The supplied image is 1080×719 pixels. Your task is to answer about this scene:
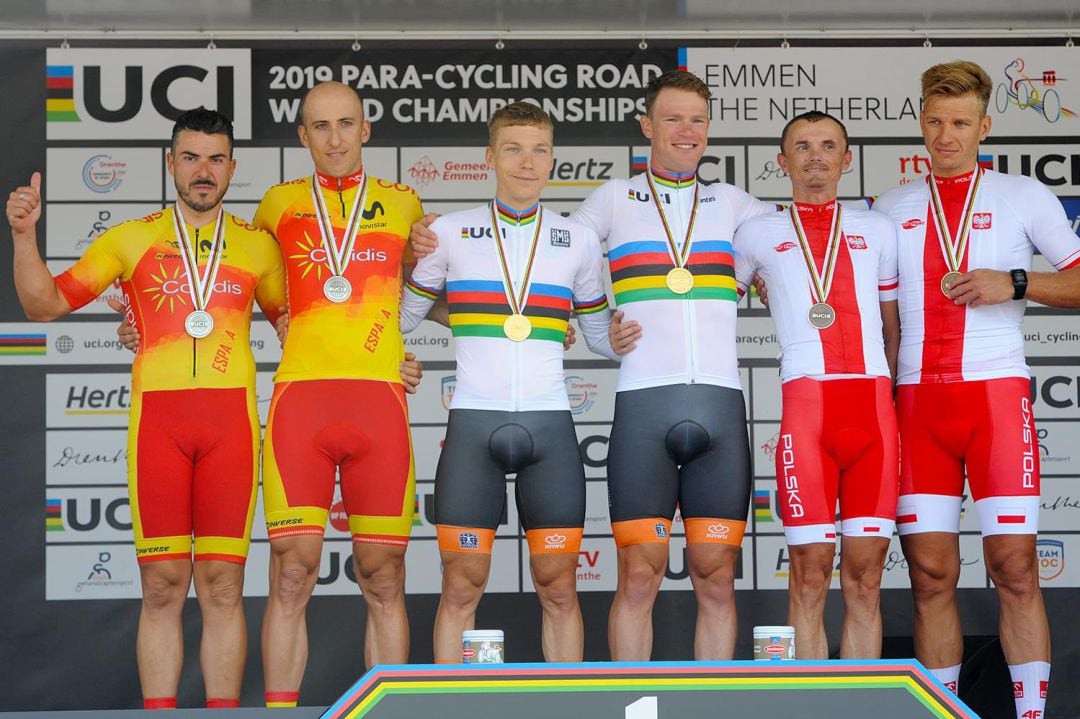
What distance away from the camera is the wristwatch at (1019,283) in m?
3.74

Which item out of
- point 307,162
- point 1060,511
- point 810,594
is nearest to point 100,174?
point 307,162

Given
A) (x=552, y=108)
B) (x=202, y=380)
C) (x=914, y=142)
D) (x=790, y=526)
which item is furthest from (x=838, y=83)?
(x=202, y=380)

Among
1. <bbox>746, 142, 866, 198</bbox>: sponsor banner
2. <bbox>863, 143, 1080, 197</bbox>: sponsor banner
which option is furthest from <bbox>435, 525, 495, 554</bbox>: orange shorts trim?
<bbox>863, 143, 1080, 197</bbox>: sponsor banner

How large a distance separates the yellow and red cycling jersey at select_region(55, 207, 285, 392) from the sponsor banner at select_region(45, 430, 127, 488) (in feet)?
4.68

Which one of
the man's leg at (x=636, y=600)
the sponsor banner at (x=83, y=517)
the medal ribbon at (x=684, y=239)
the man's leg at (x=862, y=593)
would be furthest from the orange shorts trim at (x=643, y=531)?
the sponsor banner at (x=83, y=517)

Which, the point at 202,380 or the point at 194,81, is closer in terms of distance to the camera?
the point at 202,380

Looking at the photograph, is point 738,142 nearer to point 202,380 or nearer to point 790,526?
point 790,526

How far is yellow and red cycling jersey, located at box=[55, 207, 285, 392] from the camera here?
3.79 m

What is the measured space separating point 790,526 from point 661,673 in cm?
141

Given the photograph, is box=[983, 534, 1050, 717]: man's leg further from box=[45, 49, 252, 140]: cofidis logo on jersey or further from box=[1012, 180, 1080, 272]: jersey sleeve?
box=[45, 49, 252, 140]: cofidis logo on jersey

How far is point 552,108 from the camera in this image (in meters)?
5.32

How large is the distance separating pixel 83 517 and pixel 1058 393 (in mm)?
3826

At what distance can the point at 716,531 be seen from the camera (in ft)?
12.2

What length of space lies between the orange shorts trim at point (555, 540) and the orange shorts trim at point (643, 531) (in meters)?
0.12
